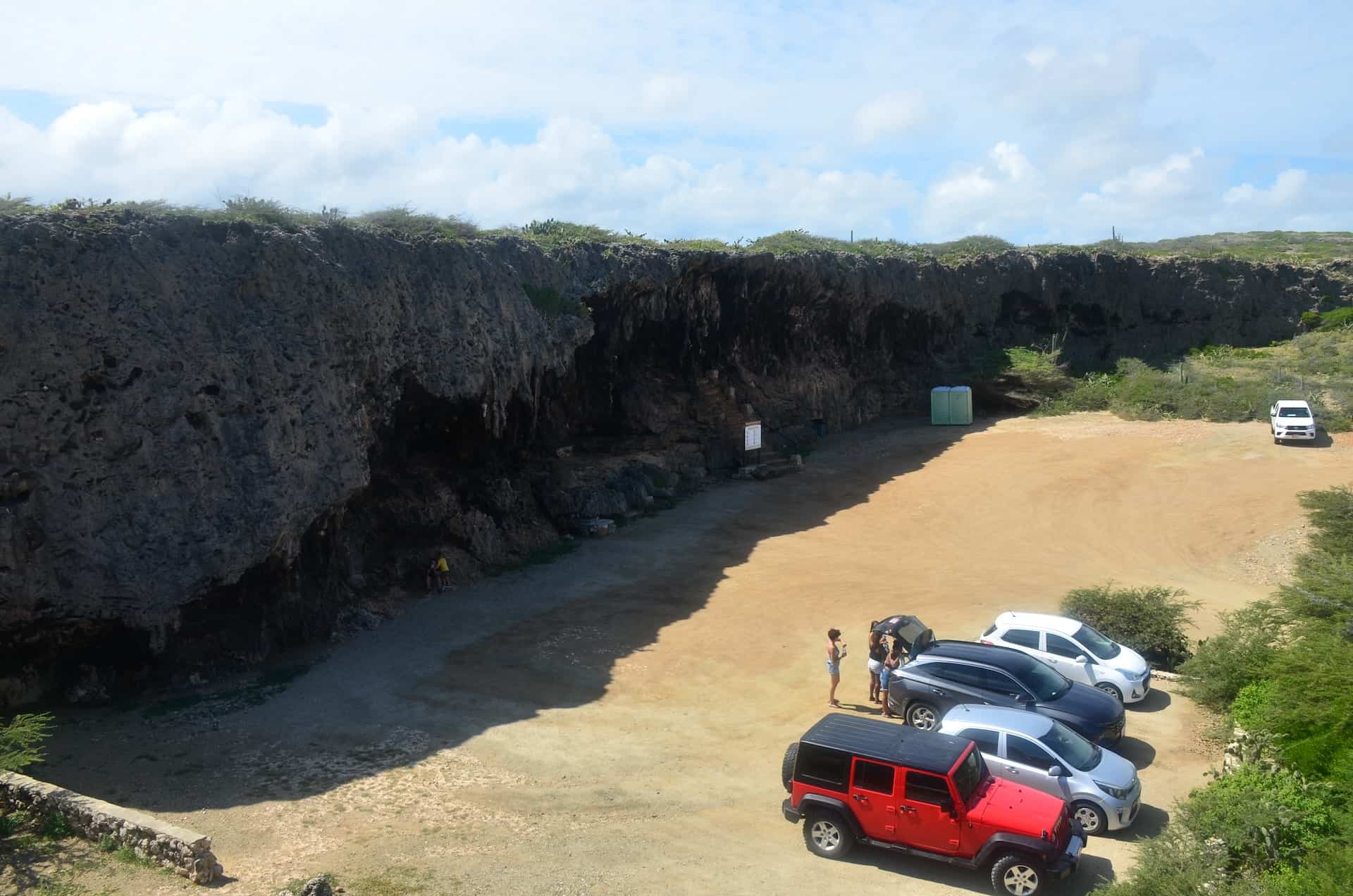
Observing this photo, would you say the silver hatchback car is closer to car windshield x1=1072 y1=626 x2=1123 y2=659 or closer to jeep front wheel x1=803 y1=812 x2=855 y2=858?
jeep front wheel x1=803 y1=812 x2=855 y2=858

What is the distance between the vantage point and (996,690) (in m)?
14.7

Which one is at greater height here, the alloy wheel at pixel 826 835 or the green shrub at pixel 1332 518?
the green shrub at pixel 1332 518

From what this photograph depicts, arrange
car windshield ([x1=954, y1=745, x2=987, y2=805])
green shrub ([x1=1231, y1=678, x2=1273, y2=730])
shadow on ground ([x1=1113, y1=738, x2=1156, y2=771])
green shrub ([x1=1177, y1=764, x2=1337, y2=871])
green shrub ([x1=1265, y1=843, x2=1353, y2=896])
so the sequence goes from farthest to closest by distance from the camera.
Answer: shadow on ground ([x1=1113, y1=738, x2=1156, y2=771]), green shrub ([x1=1231, y1=678, x2=1273, y2=730]), car windshield ([x1=954, y1=745, x2=987, y2=805]), green shrub ([x1=1177, y1=764, x2=1337, y2=871]), green shrub ([x1=1265, y1=843, x2=1353, y2=896])

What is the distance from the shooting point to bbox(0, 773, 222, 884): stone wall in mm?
10273

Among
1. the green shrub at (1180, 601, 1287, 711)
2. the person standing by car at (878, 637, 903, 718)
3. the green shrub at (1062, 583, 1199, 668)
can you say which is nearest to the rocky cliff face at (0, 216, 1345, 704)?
the person standing by car at (878, 637, 903, 718)

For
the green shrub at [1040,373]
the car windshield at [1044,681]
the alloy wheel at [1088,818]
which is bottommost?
the alloy wheel at [1088,818]

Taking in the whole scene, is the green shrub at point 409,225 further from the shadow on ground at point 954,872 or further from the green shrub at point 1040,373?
the green shrub at point 1040,373

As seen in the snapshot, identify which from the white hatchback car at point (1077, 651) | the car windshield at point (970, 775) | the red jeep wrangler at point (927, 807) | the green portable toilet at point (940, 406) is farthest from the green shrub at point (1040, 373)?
the car windshield at point (970, 775)

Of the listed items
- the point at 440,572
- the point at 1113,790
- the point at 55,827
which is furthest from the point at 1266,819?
the point at 440,572

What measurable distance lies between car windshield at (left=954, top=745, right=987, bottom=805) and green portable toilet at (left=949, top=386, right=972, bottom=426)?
31.1 metres

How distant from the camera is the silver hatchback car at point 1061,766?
12.0m

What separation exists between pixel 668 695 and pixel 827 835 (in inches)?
247

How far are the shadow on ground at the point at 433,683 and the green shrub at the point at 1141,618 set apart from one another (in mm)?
8078

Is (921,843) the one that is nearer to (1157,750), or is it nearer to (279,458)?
(1157,750)
